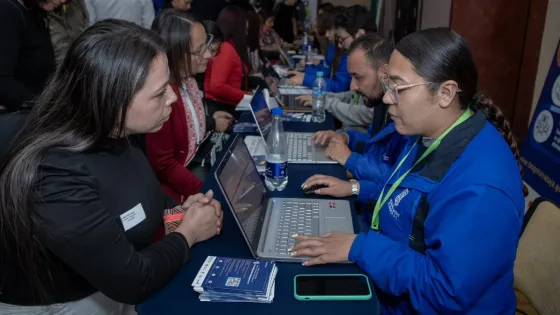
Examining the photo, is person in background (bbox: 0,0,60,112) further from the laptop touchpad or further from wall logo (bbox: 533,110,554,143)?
wall logo (bbox: 533,110,554,143)

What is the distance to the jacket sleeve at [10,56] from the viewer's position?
203 cm

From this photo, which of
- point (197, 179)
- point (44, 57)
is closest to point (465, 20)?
point (197, 179)

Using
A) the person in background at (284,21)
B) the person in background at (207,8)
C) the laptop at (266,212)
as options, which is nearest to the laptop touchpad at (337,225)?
the laptop at (266,212)

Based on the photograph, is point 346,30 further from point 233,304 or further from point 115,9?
point 233,304

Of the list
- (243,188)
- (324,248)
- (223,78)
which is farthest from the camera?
(223,78)

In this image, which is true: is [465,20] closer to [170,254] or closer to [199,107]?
[199,107]

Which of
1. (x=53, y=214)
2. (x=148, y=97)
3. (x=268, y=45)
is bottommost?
(x=268, y=45)

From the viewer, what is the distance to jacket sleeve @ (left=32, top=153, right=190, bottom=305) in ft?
2.94

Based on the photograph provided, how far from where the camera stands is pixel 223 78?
3.42 meters

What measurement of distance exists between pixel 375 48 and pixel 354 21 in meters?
1.49

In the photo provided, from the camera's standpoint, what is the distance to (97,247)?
3.03 ft

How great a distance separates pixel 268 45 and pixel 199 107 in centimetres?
420

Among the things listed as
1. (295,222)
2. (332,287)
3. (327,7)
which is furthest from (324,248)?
(327,7)

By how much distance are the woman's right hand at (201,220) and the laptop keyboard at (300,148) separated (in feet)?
2.24
